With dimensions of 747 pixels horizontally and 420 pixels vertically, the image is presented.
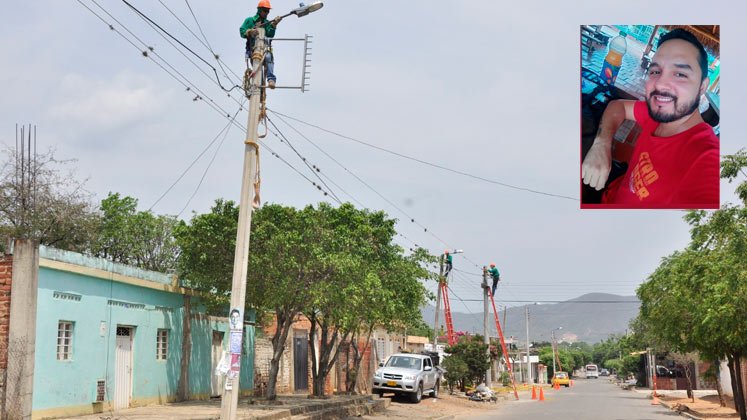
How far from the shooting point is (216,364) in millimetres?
27172

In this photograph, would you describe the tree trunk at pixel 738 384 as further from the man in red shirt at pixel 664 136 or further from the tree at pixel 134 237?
the tree at pixel 134 237

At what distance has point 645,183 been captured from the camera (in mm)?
13328

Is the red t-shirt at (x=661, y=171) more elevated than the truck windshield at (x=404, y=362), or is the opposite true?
the red t-shirt at (x=661, y=171)

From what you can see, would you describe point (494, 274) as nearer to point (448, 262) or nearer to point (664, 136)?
point (448, 262)

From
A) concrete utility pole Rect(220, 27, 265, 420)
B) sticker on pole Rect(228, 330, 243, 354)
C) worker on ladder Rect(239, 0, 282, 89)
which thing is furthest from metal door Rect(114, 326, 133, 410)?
worker on ladder Rect(239, 0, 282, 89)

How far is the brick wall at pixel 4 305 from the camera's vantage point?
663 inches

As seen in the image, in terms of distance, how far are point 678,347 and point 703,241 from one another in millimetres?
8345

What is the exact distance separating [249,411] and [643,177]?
12285 mm

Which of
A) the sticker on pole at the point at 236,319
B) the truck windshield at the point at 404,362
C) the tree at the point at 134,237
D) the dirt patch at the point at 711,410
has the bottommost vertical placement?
the dirt patch at the point at 711,410

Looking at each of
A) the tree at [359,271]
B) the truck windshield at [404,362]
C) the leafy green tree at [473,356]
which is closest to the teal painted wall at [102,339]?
the tree at [359,271]

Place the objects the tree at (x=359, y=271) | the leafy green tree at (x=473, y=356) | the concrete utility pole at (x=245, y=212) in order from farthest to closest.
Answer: the leafy green tree at (x=473, y=356)
the tree at (x=359, y=271)
the concrete utility pole at (x=245, y=212)

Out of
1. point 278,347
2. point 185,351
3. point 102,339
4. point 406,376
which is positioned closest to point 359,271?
point 278,347

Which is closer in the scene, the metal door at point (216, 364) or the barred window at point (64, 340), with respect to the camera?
the barred window at point (64, 340)

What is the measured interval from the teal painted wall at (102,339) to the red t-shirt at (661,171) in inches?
479
